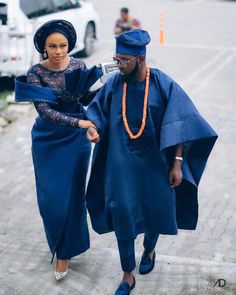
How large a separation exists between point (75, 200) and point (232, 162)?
3.14 m

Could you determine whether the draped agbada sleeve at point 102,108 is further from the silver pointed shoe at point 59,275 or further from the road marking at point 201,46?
the road marking at point 201,46

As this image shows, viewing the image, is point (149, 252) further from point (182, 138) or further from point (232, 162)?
point (232, 162)

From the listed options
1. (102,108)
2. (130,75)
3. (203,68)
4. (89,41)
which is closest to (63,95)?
(102,108)

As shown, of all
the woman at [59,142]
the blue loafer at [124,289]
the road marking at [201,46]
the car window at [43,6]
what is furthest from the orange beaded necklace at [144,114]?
the road marking at [201,46]

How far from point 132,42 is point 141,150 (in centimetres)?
71

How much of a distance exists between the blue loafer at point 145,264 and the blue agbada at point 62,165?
501 millimetres

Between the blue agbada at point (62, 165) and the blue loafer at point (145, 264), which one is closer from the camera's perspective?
the blue agbada at point (62, 165)

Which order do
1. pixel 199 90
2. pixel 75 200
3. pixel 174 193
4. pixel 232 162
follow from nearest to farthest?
1. pixel 174 193
2. pixel 75 200
3. pixel 232 162
4. pixel 199 90

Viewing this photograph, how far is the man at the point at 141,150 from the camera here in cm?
374

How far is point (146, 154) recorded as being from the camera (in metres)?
3.87

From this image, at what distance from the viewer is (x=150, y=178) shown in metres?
3.91

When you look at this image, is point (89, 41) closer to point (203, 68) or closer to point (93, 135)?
point (203, 68)

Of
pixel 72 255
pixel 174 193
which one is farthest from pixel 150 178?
pixel 72 255

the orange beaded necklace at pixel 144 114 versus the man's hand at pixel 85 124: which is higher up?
the orange beaded necklace at pixel 144 114
